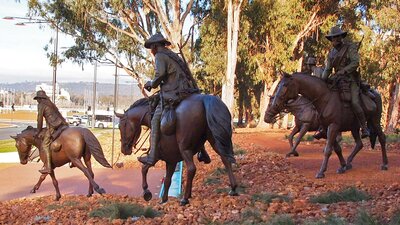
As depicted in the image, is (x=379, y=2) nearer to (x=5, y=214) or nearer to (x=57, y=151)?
(x=57, y=151)

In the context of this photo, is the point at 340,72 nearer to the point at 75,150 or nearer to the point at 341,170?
the point at 341,170

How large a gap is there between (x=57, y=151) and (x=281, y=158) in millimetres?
6591

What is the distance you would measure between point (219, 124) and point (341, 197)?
207 cm

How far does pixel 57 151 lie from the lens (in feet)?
35.3

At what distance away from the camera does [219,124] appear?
7.53 meters

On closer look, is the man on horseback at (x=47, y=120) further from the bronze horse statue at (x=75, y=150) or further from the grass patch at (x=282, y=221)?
the grass patch at (x=282, y=221)

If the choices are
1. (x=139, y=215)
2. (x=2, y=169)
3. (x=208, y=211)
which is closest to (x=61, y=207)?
(x=139, y=215)

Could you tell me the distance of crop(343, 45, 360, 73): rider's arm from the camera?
1016 cm

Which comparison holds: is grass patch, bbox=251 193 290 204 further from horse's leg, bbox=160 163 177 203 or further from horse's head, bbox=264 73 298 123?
horse's head, bbox=264 73 298 123

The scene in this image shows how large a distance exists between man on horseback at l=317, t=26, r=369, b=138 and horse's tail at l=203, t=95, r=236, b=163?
3.57 metres

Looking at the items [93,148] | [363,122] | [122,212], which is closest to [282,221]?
[122,212]

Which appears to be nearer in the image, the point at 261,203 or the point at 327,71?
the point at 261,203

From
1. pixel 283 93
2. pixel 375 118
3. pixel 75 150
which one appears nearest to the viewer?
pixel 283 93

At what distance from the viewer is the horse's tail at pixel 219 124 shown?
7527 millimetres
